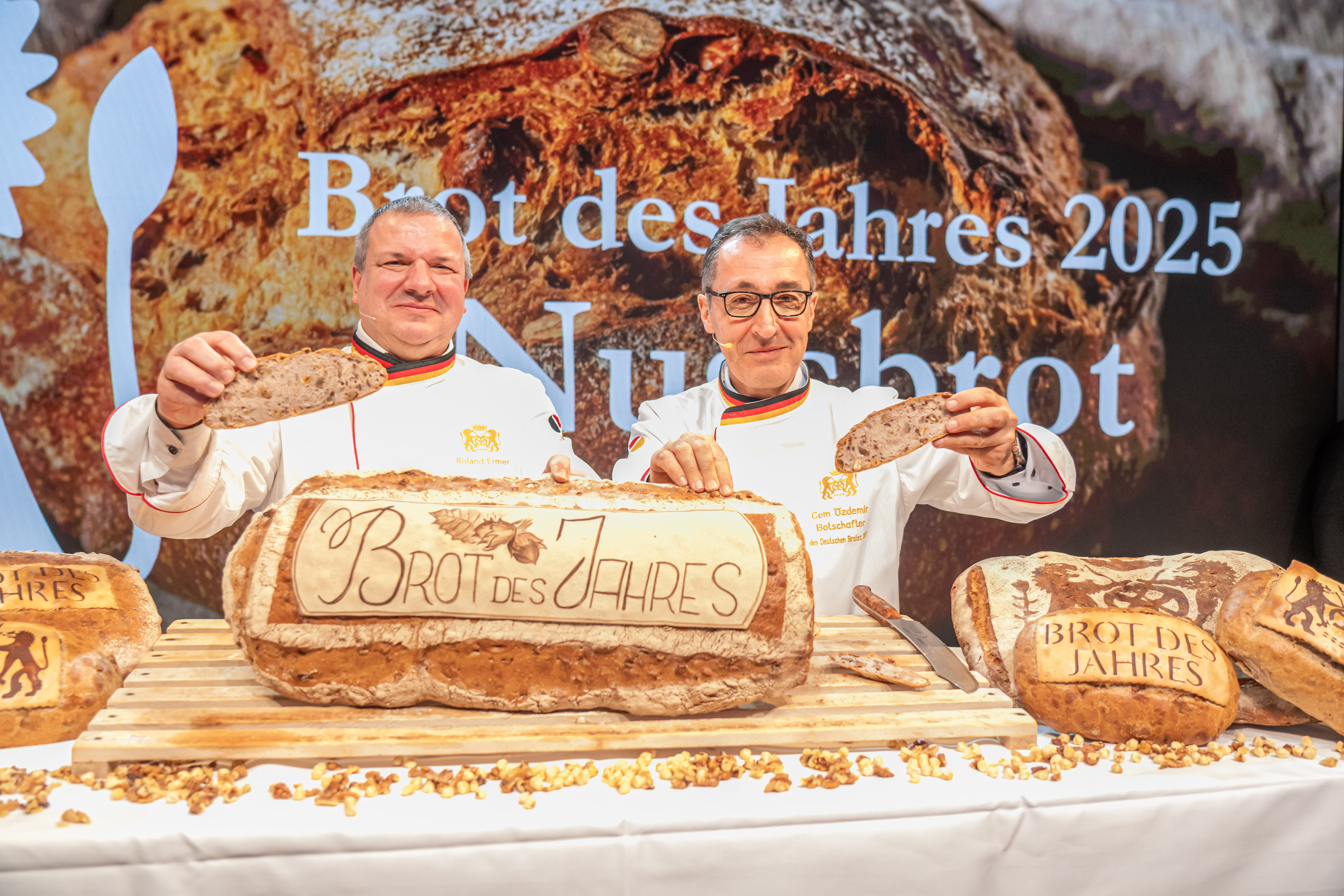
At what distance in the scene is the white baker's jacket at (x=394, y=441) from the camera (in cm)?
205

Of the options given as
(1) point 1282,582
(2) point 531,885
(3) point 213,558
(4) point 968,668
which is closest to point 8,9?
(3) point 213,558

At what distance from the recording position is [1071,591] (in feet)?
5.09

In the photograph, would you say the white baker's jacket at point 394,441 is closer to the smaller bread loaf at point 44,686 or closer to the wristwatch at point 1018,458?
the smaller bread loaf at point 44,686

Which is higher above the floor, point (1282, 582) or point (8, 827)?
point (1282, 582)

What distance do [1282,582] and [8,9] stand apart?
419 centimetres

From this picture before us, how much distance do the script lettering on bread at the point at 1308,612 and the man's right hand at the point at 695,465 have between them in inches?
36.9

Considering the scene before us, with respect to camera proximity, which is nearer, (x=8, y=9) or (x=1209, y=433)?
(x=8, y=9)

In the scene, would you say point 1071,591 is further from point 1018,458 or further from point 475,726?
point 475,726

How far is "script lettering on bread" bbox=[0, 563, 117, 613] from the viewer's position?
1451 mm

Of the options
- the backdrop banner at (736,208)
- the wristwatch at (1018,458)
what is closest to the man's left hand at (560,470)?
the wristwatch at (1018,458)

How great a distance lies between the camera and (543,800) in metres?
1.14

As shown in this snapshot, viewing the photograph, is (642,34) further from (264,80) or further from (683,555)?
(683,555)

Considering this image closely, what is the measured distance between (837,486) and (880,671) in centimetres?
107

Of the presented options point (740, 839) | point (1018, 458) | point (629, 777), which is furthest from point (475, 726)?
point (1018, 458)
